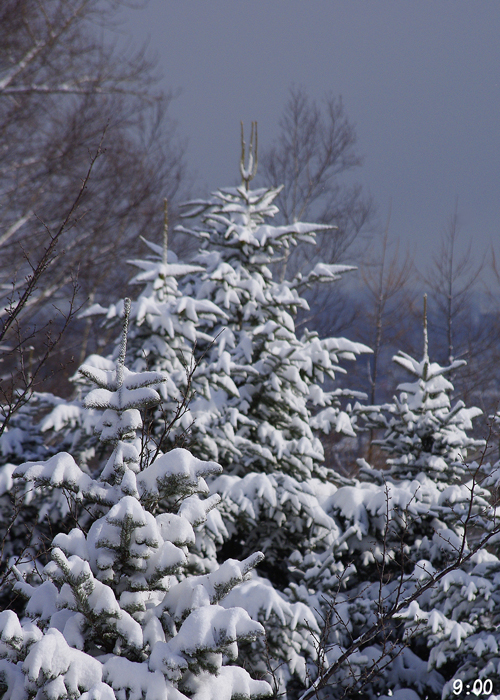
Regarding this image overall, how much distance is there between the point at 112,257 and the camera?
1483 cm

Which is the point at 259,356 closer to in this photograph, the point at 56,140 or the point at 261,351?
the point at 261,351

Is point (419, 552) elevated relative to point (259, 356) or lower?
lower

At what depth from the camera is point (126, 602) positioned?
247cm

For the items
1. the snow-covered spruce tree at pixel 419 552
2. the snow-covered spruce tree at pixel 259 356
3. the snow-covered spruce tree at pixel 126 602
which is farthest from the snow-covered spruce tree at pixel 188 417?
the snow-covered spruce tree at pixel 126 602

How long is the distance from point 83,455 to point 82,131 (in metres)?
10.6

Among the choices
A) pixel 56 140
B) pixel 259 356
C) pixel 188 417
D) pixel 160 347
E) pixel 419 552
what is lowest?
pixel 419 552

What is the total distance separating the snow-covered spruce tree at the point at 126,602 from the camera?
216 centimetres

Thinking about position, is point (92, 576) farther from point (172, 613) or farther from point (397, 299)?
point (397, 299)

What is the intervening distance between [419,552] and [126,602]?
360cm

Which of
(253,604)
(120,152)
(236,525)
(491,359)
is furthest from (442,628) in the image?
(120,152)

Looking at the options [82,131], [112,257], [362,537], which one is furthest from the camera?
[112,257]

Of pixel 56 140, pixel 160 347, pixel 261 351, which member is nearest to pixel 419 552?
pixel 261 351

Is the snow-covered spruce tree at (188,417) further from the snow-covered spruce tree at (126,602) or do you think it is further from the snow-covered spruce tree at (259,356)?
the snow-covered spruce tree at (126,602)

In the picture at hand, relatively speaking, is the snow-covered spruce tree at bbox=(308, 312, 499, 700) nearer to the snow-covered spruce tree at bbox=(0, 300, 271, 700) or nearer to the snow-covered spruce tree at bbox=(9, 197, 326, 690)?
the snow-covered spruce tree at bbox=(9, 197, 326, 690)
